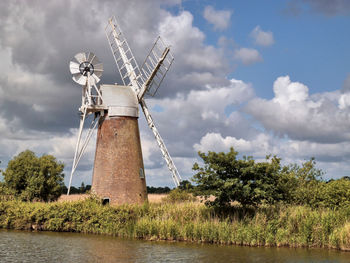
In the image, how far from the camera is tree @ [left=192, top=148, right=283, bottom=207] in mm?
21875

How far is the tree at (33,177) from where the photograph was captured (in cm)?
3447

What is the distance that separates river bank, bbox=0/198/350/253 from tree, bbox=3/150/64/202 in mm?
5879

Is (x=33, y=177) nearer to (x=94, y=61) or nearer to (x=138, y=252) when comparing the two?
(x=94, y=61)

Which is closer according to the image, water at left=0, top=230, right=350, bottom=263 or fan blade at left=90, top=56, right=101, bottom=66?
water at left=0, top=230, right=350, bottom=263

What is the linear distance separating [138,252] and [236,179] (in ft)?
21.5

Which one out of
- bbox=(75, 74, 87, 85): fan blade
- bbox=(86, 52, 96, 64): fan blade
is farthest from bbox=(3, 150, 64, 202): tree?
bbox=(86, 52, 96, 64): fan blade

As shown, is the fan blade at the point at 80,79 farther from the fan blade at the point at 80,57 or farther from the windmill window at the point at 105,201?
the windmill window at the point at 105,201

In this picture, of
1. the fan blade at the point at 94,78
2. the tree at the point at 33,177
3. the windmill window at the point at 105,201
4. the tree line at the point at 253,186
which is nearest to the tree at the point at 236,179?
the tree line at the point at 253,186

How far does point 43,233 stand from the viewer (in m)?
25.2

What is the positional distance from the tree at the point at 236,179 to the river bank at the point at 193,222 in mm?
980

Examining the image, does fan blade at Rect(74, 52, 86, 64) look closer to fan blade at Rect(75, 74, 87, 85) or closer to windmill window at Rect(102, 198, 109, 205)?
fan blade at Rect(75, 74, 87, 85)

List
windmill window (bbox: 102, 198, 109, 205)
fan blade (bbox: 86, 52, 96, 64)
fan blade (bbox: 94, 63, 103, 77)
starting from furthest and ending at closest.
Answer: fan blade (bbox: 94, 63, 103, 77) < fan blade (bbox: 86, 52, 96, 64) < windmill window (bbox: 102, 198, 109, 205)

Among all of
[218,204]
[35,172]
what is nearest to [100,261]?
[218,204]

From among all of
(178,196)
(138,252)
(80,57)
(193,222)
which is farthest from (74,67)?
(138,252)
